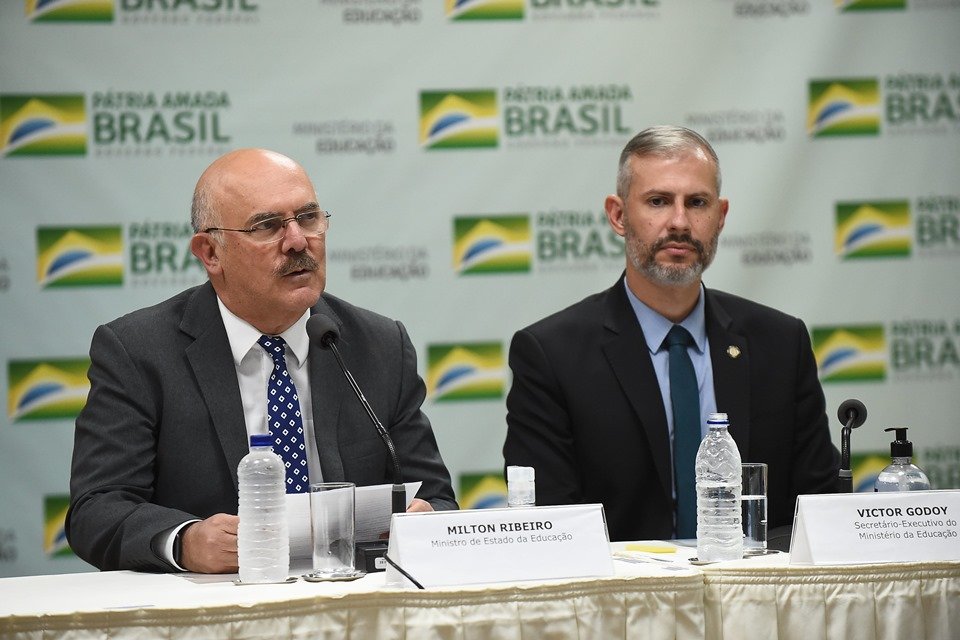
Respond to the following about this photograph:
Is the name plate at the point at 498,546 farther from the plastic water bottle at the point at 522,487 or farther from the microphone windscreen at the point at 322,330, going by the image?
the microphone windscreen at the point at 322,330

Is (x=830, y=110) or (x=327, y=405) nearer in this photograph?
(x=327, y=405)

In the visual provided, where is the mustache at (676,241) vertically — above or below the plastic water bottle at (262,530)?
above

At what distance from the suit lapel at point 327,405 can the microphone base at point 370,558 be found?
638 mm

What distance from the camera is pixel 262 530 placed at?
2.22m

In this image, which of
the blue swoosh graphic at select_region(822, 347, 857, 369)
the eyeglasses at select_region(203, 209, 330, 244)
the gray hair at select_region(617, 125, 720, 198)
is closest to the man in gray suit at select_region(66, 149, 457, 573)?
the eyeglasses at select_region(203, 209, 330, 244)

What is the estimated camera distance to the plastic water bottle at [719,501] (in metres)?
2.39

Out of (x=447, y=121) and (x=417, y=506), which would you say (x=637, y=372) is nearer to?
(x=417, y=506)

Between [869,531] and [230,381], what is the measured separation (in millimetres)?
1592

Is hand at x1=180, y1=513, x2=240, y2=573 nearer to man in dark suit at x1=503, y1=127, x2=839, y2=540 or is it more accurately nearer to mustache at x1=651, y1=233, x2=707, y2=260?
man in dark suit at x1=503, y1=127, x2=839, y2=540

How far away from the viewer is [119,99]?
450 centimetres

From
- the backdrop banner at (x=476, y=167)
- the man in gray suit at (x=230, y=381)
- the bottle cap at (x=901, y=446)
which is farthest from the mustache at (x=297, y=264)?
the backdrop banner at (x=476, y=167)

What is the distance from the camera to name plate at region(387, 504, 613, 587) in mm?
2117

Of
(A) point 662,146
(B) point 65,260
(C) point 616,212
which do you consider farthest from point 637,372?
(B) point 65,260

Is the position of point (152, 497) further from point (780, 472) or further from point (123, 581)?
point (780, 472)
